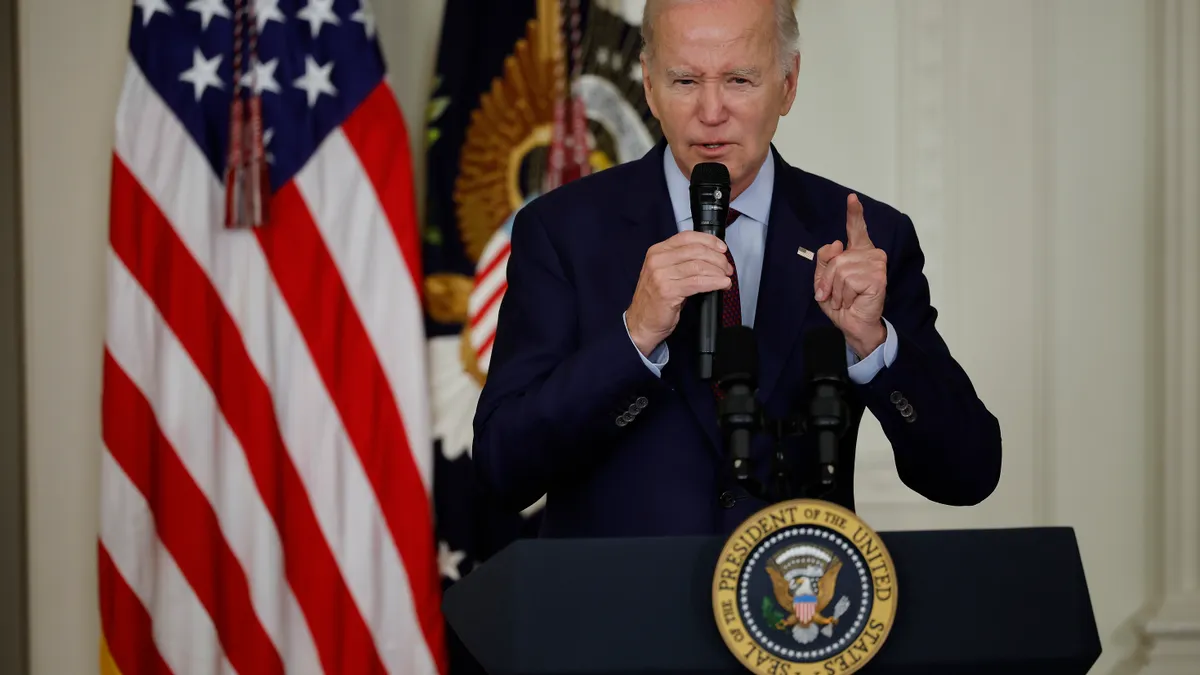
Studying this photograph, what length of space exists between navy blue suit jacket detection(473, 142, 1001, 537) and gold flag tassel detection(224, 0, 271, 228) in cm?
168

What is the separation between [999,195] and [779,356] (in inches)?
94.7

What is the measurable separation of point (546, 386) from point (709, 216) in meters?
0.30

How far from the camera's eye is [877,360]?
5.10ft

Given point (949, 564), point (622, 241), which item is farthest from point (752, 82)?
point (949, 564)

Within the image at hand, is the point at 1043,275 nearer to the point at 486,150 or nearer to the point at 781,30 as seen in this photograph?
the point at 486,150

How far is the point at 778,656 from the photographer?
1171mm

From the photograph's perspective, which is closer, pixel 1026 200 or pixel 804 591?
pixel 804 591

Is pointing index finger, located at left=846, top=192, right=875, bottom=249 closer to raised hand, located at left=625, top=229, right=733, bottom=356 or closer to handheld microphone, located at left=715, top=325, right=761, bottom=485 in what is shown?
raised hand, located at left=625, top=229, right=733, bottom=356

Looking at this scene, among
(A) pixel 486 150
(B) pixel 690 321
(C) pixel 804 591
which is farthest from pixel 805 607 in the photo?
(A) pixel 486 150

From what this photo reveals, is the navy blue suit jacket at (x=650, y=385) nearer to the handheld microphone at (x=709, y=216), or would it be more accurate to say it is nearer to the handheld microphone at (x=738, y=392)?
the handheld microphone at (x=709, y=216)

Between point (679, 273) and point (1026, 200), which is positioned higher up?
point (1026, 200)

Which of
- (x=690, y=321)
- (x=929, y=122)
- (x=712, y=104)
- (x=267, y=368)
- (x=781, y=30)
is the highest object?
(x=929, y=122)

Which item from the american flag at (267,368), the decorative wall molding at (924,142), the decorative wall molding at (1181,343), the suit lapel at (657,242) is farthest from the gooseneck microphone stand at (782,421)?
the decorative wall molding at (1181,343)

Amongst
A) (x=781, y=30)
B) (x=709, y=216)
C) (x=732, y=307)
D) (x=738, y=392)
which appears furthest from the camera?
(x=781, y=30)
